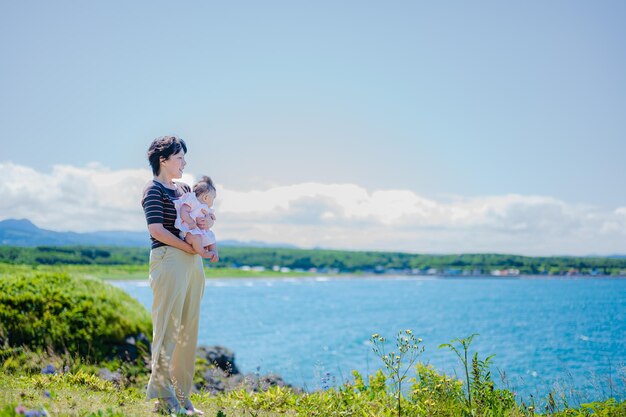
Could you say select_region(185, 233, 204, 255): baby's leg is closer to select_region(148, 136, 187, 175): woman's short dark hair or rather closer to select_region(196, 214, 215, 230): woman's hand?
select_region(196, 214, 215, 230): woman's hand

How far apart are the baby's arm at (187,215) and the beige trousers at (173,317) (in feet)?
0.93

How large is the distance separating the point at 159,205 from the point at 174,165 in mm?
415

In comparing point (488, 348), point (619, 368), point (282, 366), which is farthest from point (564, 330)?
point (619, 368)

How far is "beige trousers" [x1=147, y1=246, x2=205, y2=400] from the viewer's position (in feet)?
17.5

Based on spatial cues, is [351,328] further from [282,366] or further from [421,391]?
[421,391]

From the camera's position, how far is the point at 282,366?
22.0m

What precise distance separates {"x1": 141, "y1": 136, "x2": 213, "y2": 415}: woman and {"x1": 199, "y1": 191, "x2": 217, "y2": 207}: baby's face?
0.21m

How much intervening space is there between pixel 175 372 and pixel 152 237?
4.71ft

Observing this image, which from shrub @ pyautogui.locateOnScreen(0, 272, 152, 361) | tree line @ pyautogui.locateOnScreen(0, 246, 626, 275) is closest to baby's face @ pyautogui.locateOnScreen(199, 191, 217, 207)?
shrub @ pyautogui.locateOnScreen(0, 272, 152, 361)

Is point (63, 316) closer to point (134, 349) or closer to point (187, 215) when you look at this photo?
point (134, 349)

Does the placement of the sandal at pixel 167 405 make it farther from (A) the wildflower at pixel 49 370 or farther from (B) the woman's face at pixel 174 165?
(A) the wildflower at pixel 49 370

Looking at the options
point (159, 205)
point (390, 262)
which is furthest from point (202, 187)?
point (390, 262)

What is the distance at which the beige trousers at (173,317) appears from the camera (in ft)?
17.5

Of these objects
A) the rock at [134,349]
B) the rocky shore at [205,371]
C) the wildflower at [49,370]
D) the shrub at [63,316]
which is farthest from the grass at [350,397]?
the rock at [134,349]
